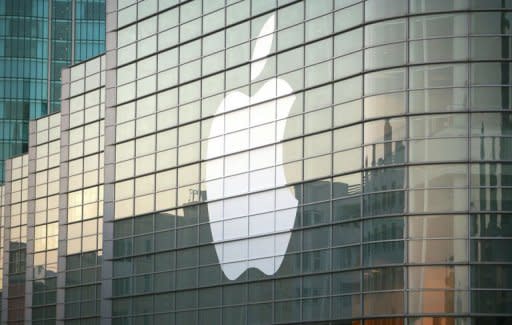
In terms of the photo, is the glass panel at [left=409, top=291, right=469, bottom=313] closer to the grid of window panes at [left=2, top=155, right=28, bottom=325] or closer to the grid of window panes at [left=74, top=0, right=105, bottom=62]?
the grid of window panes at [left=2, top=155, right=28, bottom=325]

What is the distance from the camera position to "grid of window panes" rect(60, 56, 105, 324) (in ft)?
230

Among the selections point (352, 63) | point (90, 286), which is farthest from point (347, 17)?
point (90, 286)


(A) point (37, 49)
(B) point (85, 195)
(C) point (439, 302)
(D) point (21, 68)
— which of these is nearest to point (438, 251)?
(C) point (439, 302)

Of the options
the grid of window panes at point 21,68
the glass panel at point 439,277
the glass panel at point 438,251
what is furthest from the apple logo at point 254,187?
the grid of window panes at point 21,68

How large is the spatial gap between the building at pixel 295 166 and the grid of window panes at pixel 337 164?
0.27 feet

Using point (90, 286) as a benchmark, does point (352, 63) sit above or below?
above

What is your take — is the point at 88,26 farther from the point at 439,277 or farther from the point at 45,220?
the point at 439,277

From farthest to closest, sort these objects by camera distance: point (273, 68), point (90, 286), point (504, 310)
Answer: point (90, 286) → point (273, 68) → point (504, 310)

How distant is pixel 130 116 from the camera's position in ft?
215

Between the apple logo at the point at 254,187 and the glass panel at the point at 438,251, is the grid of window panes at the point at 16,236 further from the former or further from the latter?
the glass panel at the point at 438,251

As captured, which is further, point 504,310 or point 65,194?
point 65,194

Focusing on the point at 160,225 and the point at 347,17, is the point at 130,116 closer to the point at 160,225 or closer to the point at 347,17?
the point at 160,225

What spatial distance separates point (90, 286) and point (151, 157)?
1090 centimetres

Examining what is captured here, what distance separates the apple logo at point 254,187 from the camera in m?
54.9
